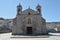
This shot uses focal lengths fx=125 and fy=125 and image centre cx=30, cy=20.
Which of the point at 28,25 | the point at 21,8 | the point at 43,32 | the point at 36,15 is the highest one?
the point at 21,8

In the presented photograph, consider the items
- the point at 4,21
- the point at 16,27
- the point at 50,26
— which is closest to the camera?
the point at 16,27

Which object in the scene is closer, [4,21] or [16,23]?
[16,23]

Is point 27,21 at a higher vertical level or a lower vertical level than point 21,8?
lower

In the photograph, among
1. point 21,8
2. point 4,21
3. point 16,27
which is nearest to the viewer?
point 16,27

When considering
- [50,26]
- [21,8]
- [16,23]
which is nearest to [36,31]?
[16,23]

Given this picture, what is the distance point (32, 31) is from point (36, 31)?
132 cm

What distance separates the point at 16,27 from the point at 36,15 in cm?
721

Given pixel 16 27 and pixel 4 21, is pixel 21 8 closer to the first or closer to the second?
pixel 16 27

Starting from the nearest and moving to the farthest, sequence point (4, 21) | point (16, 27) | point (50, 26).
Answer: point (16, 27) → point (4, 21) → point (50, 26)

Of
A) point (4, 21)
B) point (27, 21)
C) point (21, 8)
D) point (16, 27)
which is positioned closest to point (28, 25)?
point (27, 21)

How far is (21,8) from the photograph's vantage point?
41.4 m

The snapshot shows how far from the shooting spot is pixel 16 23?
38.6 metres

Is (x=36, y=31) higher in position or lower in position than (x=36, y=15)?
lower

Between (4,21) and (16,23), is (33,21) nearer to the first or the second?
(16,23)
